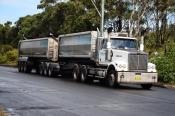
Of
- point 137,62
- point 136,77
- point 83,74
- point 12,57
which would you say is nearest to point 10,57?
point 12,57

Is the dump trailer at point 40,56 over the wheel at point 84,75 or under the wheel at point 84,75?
over

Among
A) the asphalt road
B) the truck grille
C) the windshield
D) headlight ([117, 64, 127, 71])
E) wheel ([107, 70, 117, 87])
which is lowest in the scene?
the asphalt road

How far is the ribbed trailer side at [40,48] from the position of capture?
3931 centimetres

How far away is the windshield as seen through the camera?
29.2 m

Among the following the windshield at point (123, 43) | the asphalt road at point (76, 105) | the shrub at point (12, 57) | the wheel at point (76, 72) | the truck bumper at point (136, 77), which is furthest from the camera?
the shrub at point (12, 57)

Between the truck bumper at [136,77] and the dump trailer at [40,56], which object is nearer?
the truck bumper at [136,77]

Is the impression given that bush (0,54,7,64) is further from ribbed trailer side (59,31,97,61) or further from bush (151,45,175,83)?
bush (151,45,175,83)

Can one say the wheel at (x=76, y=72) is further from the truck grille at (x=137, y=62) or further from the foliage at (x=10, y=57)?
the foliage at (x=10, y=57)

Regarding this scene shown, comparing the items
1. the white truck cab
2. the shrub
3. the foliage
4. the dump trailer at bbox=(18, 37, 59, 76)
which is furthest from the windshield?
the shrub

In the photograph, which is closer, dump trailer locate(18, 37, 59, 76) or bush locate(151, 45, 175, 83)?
bush locate(151, 45, 175, 83)

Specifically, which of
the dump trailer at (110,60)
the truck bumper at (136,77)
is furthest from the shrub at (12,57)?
the truck bumper at (136,77)

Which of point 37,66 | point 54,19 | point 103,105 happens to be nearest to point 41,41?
point 37,66

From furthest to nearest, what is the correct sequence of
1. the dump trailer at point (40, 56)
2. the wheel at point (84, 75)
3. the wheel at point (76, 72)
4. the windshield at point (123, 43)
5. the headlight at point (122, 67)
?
1. the dump trailer at point (40, 56)
2. the wheel at point (76, 72)
3. the wheel at point (84, 75)
4. the windshield at point (123, 43)
5. the headlight at point (122, 67)

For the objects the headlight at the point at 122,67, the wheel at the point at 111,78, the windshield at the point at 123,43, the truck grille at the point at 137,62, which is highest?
the windshield at the point at 123,43
